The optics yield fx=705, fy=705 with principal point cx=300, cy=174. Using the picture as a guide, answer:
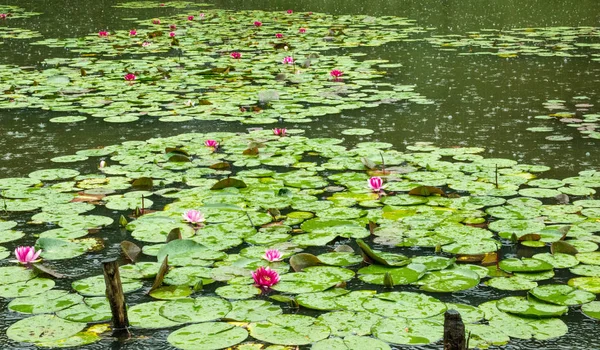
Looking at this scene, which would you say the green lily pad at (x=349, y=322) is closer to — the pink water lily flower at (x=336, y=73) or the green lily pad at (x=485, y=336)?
the green lily pad at (x=485, y=336)

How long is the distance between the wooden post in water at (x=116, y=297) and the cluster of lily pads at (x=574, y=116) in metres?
3.26

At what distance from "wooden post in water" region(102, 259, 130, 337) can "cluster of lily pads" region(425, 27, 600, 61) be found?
251 inches

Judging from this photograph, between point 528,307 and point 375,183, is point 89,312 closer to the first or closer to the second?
point 528,307

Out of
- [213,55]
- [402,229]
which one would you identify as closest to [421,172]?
[402,229]

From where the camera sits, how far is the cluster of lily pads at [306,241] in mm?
2332

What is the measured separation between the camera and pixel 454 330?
1790mm

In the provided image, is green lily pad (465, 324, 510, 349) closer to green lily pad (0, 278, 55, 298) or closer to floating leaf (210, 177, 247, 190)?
green lily pad (0, 278, 55, 298)

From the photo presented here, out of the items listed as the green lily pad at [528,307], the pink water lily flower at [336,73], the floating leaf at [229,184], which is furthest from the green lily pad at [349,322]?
the pink water lily flower at [336,73]

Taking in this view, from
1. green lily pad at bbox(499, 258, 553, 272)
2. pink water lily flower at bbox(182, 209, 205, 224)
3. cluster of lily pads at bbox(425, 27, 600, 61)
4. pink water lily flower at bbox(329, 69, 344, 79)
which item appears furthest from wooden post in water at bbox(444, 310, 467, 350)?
cluster of lily pads at bbox(425, 27, 600, 61)

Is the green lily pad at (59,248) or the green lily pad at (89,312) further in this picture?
the green lily pad at (59,248)

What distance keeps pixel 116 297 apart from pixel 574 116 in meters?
3.98

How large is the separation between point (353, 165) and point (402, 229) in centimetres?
103

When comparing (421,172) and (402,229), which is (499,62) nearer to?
(421,172)

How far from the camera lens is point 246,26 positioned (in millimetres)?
11281
